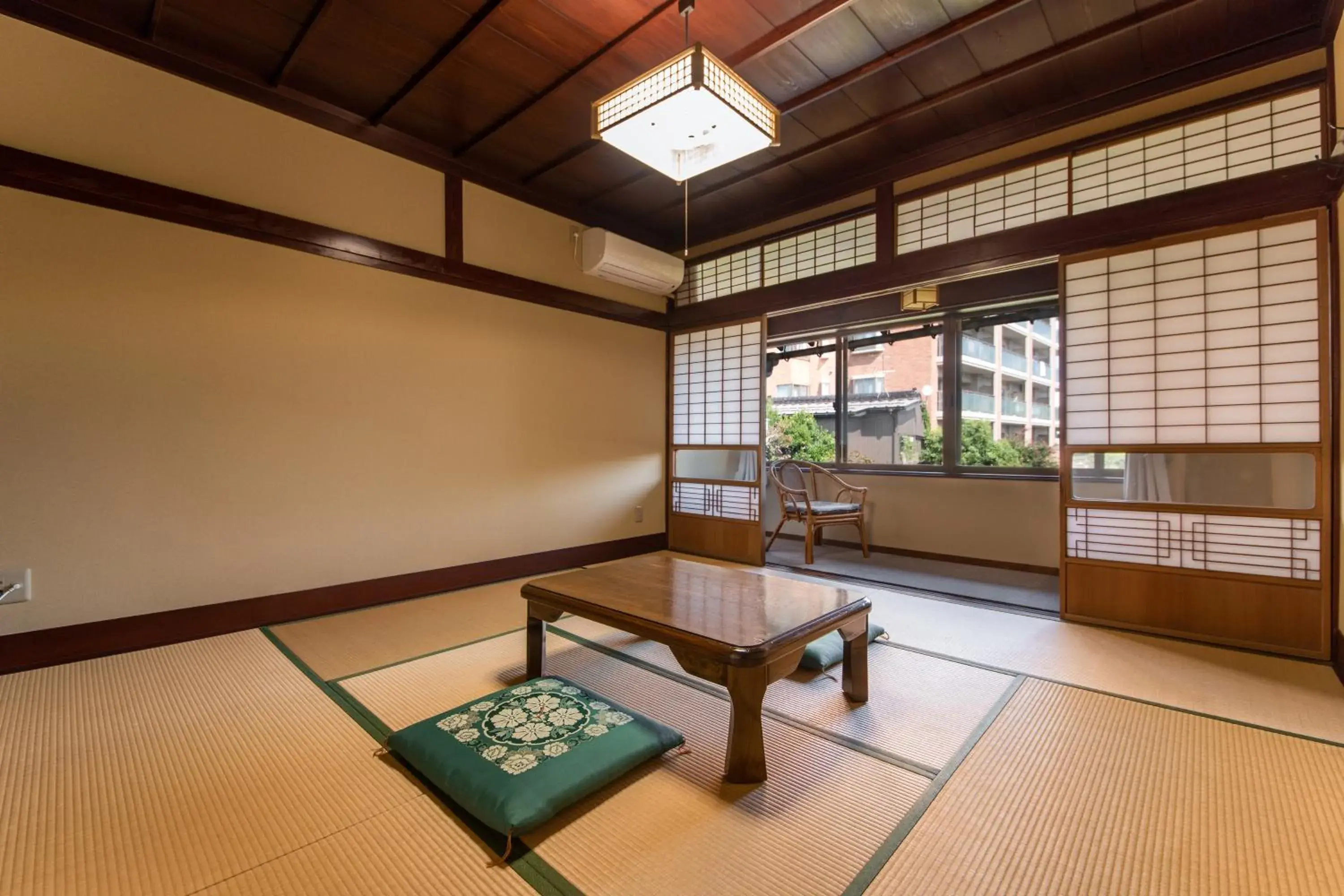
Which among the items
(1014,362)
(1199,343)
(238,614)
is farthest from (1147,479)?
(238,614)

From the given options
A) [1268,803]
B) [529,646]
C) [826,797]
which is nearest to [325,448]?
[529,646]

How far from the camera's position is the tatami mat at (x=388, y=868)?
1.21 meters

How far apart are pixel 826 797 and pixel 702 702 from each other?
26.9 inches

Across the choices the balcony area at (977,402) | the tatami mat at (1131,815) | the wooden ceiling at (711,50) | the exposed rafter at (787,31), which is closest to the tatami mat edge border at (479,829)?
the tatami mat at (1131,815)

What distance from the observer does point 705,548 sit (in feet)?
16.4

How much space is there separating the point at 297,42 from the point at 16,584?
281cm

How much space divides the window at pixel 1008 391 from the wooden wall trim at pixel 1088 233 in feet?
5.71

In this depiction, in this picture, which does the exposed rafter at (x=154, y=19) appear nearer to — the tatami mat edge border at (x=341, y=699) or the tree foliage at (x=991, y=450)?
the tatami mat edge border at (x=341, y=699)

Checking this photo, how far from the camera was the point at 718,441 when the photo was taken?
5016 millimetres

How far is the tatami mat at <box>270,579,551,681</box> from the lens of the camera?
2.53 metres

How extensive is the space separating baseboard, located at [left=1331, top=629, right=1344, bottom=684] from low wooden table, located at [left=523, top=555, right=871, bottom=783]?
2088mm

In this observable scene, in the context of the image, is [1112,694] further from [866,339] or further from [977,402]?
[866,339]

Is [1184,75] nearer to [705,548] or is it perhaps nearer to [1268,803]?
[1268,803]

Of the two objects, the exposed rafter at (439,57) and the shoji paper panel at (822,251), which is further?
the shoji paper panel at (822,251)
